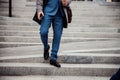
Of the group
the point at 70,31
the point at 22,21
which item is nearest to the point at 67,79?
the point at 70,31

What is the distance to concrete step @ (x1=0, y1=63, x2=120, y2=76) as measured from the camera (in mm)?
4621

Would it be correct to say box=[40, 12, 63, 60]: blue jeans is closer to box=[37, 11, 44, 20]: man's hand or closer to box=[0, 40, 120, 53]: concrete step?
box=[37, 11, 44, 20]: man's hand

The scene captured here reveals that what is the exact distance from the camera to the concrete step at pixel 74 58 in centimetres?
489

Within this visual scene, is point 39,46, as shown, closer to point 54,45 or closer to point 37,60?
point 37,60

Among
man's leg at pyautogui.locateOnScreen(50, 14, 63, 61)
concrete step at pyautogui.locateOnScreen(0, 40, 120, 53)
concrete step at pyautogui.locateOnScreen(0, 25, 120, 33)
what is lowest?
concrete step at pyautogui.locateOnScreen(0, 25, 120, 33)

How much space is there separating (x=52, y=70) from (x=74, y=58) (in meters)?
0.53

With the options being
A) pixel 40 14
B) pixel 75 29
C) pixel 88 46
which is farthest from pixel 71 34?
pixel 40 14

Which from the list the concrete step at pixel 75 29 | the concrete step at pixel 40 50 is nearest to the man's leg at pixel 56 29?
the concrete step at pixel 40 50

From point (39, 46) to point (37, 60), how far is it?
112 cm

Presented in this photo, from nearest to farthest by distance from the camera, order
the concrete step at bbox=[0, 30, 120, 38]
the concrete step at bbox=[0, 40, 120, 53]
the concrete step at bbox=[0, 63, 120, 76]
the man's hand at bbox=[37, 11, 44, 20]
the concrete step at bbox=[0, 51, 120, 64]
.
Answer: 1. the man's hand at bbox=[37, 11, 44, 20]
2. the concrete step at bbox=[0, 63, 120, 76]
3. the concrete step at bbox=[0, 51, 120, 64]
4. the concrete step at bbox=[0, 40, 120, 53]
5. the concrete step at bbox=[0, 30, 120, 38]

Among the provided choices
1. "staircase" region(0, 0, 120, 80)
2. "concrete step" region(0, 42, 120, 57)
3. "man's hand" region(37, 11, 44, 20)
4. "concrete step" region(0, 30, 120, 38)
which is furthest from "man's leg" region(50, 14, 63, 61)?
"concrete step" region(0, 30, 120, 38)

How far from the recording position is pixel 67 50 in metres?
5.46

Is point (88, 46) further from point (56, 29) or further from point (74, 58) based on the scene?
point (56, 29)

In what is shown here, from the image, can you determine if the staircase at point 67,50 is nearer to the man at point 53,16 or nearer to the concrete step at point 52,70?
the concrete step at point 52,70
